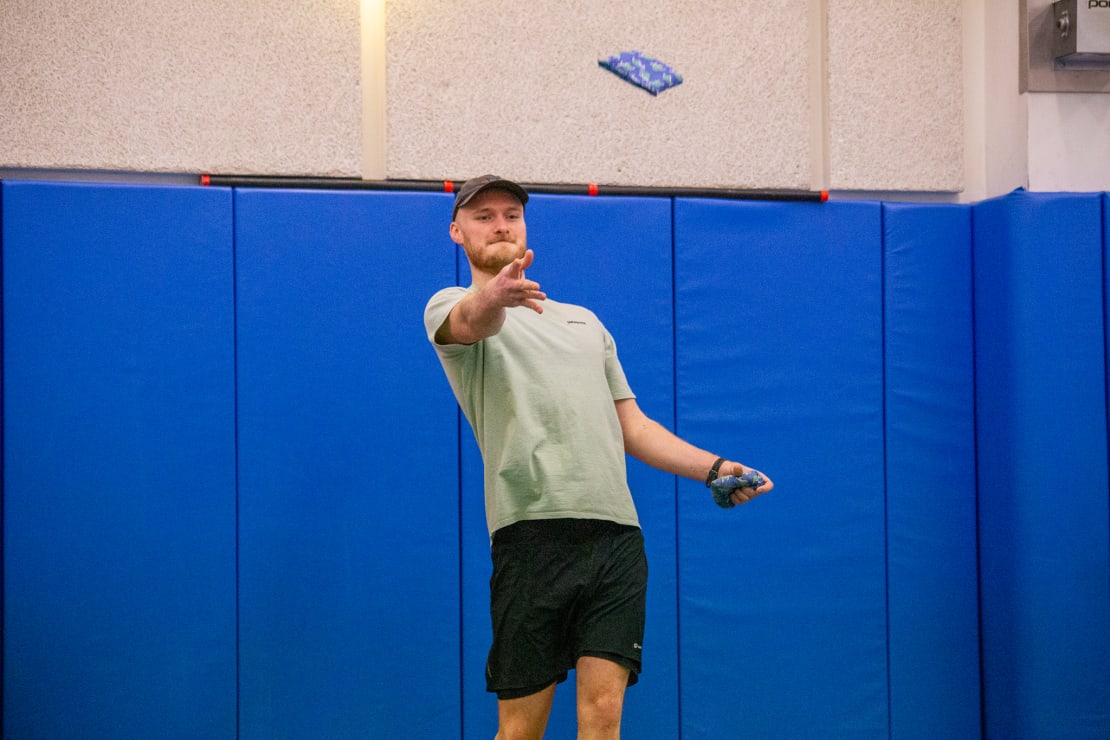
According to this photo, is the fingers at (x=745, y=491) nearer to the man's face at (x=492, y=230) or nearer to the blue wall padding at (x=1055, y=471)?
the man's face at (x=492, y=230)

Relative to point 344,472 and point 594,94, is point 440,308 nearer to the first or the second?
point 344,472

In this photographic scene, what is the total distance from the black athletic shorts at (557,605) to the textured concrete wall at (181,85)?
1.58m

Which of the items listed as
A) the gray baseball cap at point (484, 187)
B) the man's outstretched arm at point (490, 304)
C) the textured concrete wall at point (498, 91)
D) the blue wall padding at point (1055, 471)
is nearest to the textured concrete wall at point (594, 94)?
the textured concrete wall at point (498, 91)

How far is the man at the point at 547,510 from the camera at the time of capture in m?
2.12

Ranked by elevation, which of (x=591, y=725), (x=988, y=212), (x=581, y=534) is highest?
(x=988, y=212)

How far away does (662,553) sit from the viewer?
10.6 feet

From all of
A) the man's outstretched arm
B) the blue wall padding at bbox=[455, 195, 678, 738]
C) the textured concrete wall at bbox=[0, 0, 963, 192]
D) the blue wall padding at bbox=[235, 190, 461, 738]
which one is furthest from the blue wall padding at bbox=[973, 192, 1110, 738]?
the man's outstretched arm

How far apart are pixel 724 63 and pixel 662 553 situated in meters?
1.69

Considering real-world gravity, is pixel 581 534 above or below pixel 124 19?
below

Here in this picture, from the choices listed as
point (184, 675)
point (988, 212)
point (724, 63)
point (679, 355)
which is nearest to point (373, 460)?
point (184, 675)

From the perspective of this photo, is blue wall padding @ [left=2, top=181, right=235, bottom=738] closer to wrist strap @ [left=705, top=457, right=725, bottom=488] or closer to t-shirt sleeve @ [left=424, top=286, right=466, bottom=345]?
t-shirt sleeve @ [left=424, top=286, right=466, bottom=345]

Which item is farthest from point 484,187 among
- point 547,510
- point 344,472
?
point 344,472

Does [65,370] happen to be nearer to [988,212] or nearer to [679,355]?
[679,355]

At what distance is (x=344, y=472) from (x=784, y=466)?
1.45 m
